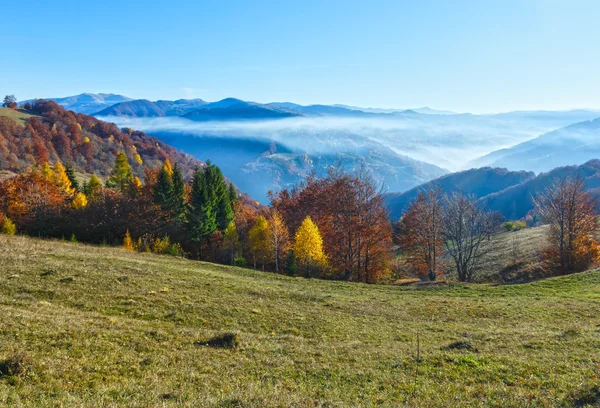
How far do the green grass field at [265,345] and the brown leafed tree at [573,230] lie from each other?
27.5 meters

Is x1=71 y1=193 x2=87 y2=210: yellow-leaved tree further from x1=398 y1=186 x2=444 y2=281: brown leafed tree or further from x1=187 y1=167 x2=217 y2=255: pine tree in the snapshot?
x1=398 y1=186 x2=444 y2=281: brown leafed tree

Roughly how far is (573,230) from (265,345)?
59989 millimetres

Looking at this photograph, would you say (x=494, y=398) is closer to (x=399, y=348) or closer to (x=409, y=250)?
(x=399, y=348)

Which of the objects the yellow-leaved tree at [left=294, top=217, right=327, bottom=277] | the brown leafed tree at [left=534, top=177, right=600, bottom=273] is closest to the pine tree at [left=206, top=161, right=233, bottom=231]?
the yellow-leaved tree at [left=294, top=217, right=327, bottom=277]

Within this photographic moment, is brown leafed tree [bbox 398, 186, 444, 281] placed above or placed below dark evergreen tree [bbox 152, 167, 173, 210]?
below

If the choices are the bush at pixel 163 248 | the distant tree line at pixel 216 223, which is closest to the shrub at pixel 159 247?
the bush at pixel 163 248

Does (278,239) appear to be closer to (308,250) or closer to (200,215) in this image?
(308,250)

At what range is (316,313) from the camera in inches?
1077

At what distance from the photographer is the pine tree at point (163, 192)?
2972 inches

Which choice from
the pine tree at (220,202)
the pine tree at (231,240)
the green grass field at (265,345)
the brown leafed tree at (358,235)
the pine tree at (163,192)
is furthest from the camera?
the pine tree at (220,202)

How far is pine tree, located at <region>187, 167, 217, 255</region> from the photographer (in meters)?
73.4

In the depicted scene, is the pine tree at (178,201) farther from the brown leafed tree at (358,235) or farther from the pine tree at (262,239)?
the brown leafed tree at (358,235)

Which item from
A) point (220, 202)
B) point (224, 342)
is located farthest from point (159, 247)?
point (224, 342)

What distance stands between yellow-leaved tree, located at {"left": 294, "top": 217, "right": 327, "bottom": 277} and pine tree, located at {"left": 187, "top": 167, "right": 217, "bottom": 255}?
23.3m
